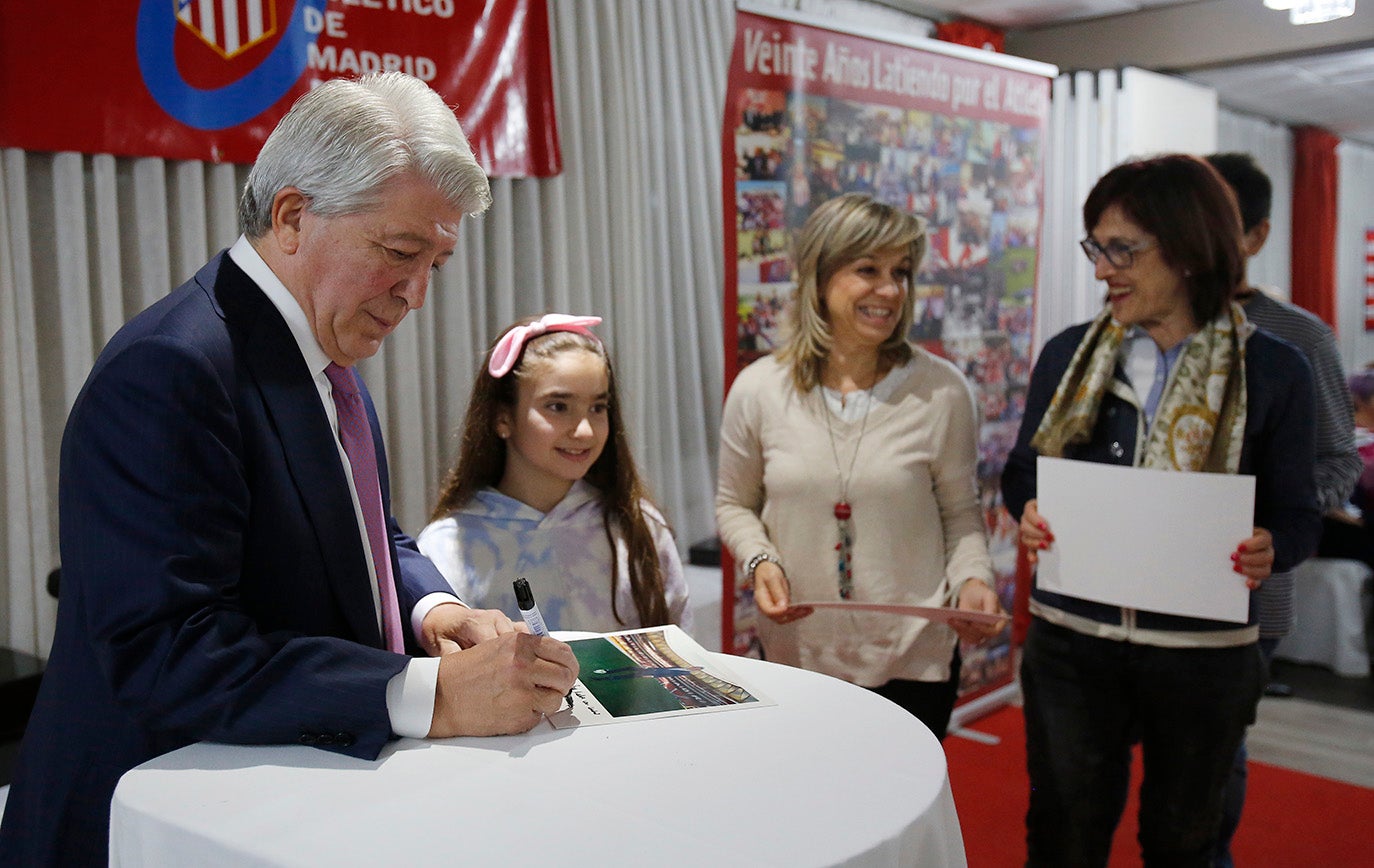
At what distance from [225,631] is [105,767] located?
0.25m

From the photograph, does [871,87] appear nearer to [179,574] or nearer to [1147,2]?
[1147,2]

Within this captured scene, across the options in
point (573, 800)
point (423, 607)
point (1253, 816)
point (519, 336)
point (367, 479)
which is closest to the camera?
point (573, 800)

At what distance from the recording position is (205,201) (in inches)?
110

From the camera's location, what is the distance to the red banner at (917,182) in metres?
3.13

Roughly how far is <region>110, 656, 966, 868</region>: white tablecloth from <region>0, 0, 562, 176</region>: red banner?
1.81 meters

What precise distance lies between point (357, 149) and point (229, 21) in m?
1.73

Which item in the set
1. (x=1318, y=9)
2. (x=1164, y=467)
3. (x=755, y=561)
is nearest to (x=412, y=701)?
(x=755, y=561)

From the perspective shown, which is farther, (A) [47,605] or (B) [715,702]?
(A) [47,605]

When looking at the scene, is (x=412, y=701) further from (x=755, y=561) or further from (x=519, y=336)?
(x=755, y=561)

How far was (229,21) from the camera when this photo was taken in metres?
2.61

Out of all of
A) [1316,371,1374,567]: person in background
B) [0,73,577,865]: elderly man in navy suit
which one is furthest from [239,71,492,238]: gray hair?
[1316,371,1374,567]: person in background

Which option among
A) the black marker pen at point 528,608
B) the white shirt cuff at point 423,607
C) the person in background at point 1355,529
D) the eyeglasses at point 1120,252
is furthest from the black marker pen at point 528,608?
the person in background at point 1355,529

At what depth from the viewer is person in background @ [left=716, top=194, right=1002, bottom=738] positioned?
2.32 meters

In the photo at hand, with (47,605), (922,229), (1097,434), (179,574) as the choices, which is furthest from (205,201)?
(1097,434)
